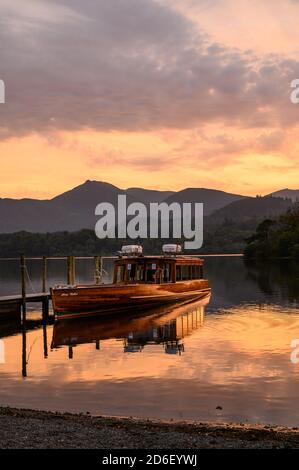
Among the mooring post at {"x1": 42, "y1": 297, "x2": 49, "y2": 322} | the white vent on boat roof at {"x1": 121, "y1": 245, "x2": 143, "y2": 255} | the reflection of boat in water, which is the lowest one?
the reflection of boat in water

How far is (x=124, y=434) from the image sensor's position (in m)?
14.6

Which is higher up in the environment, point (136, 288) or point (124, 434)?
point (136, 288)

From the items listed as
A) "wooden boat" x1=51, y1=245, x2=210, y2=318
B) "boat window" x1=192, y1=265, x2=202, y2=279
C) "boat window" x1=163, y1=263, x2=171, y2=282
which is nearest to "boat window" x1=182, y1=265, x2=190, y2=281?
"wooden boat" x1=51, y1=245, x2=210, y2=318

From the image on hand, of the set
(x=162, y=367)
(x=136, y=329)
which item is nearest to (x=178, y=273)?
(x=136, y=329)

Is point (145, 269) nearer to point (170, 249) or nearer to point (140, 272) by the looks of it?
point (140, 272)

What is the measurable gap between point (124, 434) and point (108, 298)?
104 ft

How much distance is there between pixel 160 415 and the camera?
18766mm

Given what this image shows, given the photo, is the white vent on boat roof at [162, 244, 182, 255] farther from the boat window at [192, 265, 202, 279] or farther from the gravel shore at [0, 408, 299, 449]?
the gravel shore at [0, 408, 299, 449]

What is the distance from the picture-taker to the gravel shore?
13594 millimetres

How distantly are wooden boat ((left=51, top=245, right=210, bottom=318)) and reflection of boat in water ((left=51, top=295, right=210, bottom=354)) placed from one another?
1.09m

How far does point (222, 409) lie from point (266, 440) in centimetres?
490

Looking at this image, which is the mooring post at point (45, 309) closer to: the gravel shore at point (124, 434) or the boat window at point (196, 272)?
the boat window at point (196, 272)

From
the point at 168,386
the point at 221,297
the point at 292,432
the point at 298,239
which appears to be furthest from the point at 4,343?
the point at 298,239

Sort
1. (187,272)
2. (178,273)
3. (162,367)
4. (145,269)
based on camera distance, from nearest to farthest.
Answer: (162,367), (145,269), (178,273), (187,272)
